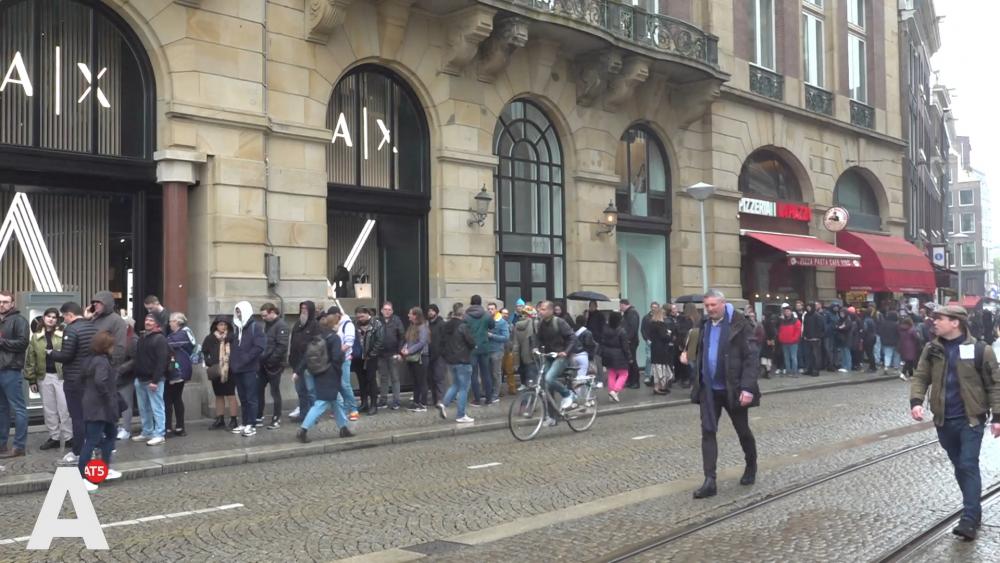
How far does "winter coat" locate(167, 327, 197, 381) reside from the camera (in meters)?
12.3

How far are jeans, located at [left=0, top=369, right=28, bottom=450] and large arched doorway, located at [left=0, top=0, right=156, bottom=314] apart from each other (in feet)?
9.07

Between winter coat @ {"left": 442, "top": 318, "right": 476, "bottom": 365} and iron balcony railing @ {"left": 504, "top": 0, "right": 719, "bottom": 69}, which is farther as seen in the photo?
iron balcony railing @ {"left": 504, "top": 0, "right": 719, "bottom": 69}

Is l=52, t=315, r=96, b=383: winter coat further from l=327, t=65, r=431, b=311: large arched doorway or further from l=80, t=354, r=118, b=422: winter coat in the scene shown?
l=327, t=65, r=431, b=311: large arched doorway

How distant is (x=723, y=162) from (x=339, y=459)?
16824mm

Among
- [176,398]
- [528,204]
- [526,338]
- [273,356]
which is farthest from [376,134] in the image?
[176,398]

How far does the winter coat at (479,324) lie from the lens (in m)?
15.2

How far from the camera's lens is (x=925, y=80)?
45875mm

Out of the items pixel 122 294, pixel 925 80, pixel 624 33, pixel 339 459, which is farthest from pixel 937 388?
pixel 925 80

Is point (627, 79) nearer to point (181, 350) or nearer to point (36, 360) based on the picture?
point (181, 350)

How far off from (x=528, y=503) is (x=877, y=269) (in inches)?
940

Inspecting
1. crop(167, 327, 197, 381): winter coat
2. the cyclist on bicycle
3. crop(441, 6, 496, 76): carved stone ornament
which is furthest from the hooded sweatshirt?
crop(441, 6, 496, 76): carved stone ornament

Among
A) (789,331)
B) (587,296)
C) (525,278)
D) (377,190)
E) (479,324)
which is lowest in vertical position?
(789,331)

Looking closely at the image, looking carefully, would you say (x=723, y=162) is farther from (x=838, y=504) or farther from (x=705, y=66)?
(x=838, y=504)

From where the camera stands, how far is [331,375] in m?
12.0
